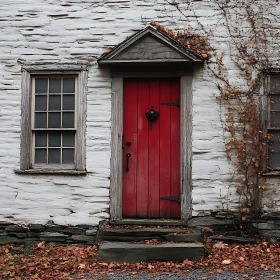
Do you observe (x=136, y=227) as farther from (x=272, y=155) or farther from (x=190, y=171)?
(x=272, y=155)

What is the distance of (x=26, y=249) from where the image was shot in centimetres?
630

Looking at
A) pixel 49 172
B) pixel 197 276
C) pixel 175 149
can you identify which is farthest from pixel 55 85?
pixel 197 276

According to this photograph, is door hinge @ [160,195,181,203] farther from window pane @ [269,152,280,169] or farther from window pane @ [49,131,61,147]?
window pane @ [49,131,61,147]

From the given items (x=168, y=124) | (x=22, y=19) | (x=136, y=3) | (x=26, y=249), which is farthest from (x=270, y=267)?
(x=22, y=19)

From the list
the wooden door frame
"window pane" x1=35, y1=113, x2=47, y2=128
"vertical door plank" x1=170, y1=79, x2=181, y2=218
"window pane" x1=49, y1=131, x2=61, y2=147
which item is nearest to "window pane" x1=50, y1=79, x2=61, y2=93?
"window pane" x1=35, y1=113, x2=47, y2=128

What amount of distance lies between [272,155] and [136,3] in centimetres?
356

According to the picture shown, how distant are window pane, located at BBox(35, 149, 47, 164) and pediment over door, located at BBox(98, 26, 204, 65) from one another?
1881 mm

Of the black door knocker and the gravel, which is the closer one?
the gravel

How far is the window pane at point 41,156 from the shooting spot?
6.82 metres

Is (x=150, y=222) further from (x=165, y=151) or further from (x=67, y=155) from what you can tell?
(x=67, y=155)

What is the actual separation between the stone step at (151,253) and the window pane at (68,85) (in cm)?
284

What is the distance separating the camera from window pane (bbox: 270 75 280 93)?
6.59 meters

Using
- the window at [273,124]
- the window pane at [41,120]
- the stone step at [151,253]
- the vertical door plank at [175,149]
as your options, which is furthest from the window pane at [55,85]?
the window at [273,124]

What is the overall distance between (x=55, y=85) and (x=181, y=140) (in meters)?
2.45
